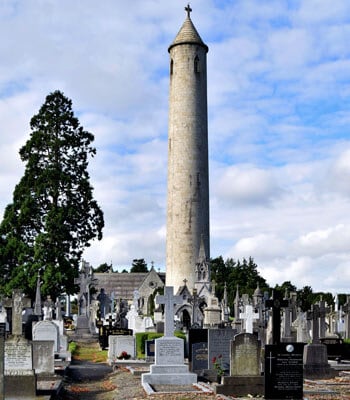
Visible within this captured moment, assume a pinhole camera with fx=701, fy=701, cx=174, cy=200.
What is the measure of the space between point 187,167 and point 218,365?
33.5 m

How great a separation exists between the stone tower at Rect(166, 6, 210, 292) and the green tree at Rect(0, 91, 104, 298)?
647cm

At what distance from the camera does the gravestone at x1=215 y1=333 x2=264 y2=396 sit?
46.4ft

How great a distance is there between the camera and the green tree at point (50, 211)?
42.4 m

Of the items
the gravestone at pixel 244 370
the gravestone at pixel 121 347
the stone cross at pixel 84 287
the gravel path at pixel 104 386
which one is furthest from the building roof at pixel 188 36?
the gravestone at pixel 244 370

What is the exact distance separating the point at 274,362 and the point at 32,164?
34.9 meters

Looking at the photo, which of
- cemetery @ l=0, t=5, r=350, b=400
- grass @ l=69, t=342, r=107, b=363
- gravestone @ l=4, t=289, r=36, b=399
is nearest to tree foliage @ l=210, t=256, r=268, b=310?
cemetery @ l=0, t=5, r=350, b=400

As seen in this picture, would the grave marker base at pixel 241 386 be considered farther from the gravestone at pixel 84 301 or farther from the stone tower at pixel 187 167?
the stone tower at pixel 187 167

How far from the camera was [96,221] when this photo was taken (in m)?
45.6

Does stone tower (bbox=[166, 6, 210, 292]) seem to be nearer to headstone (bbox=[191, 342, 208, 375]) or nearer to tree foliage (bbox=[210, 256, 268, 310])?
tree foliage (bbox=[210, 256, 268, 310])

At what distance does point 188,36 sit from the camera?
51.3 m

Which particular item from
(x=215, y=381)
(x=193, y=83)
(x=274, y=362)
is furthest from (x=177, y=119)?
(x=274, y=362)

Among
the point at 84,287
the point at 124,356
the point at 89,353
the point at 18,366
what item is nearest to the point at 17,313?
the point at 18,366

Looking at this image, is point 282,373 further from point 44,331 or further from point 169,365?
point 44,331

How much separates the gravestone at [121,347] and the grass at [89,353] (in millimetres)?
1124
